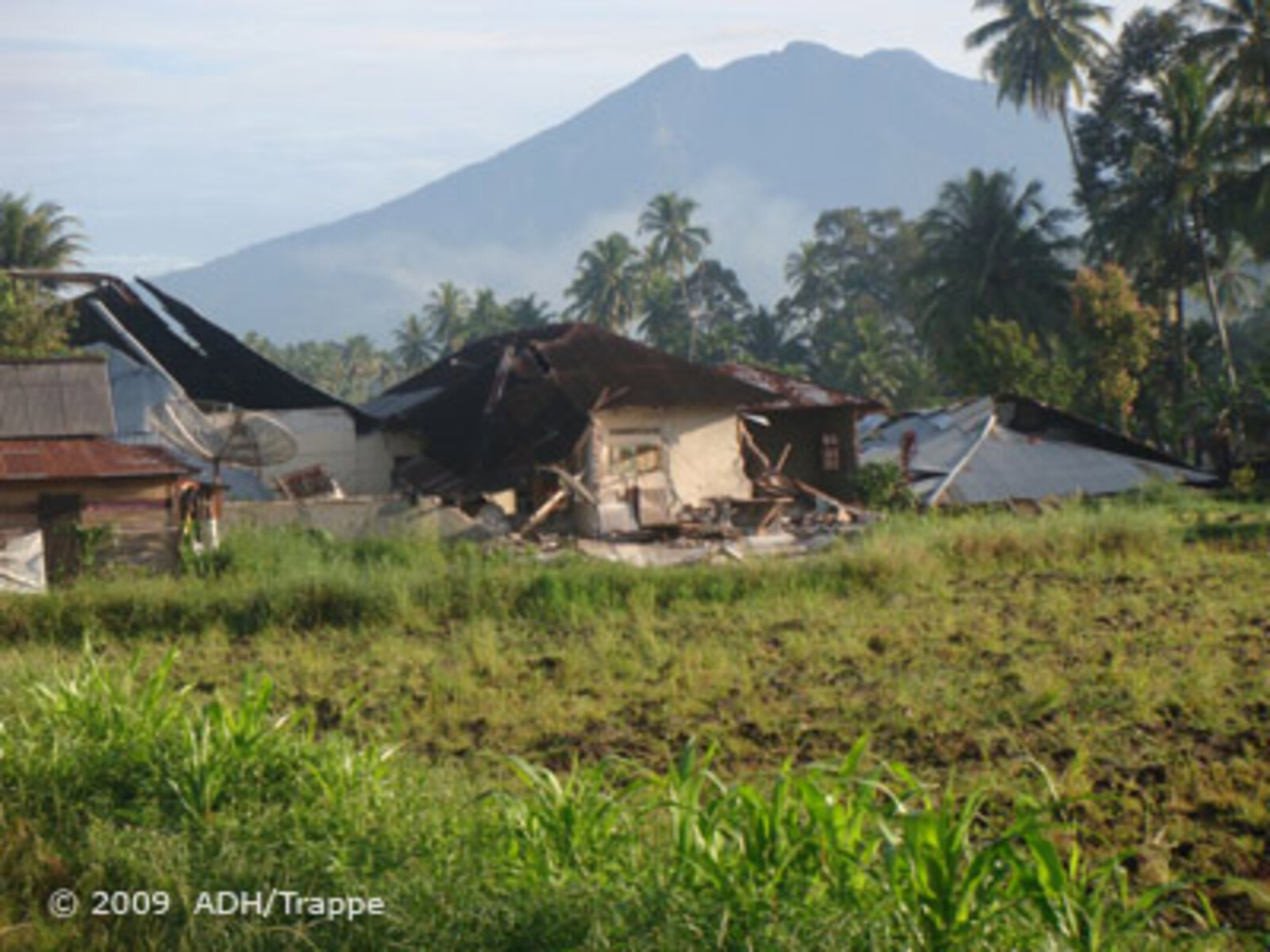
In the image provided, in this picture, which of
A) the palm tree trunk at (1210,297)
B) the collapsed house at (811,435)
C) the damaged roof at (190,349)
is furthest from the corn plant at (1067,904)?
the palm tree trunk at (1210,297)

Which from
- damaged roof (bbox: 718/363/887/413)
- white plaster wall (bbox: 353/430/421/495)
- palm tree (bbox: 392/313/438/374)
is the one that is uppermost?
palm tree (bbox: 392/313/438/374)

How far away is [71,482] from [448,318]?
60.6 metres

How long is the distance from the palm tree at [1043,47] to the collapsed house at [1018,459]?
63.0 ft

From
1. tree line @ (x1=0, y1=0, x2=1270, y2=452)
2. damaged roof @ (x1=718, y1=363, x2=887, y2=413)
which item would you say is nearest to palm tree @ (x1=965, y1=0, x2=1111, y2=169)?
tree line @ (x1=0, y1=0, x2=1270, y2=452)

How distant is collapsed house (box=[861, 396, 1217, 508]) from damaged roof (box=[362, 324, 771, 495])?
372 centimetres

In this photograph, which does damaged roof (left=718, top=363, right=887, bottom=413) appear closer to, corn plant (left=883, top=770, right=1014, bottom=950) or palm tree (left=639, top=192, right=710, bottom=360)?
corn plant (left=883, top=770, right=1014, bottom=950)

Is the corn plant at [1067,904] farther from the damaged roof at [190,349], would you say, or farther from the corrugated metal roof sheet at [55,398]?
the damaged roof at [190,349]

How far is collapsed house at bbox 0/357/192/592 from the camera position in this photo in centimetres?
1590

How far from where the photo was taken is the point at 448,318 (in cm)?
7719

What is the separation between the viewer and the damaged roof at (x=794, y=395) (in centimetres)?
2566

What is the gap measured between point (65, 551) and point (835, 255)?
57.1 meters

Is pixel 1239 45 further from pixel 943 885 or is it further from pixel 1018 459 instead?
pixel 943 885

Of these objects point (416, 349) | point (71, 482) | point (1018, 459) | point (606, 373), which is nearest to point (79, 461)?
point (71, 482)

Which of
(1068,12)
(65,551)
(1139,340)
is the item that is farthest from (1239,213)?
(65,551)
